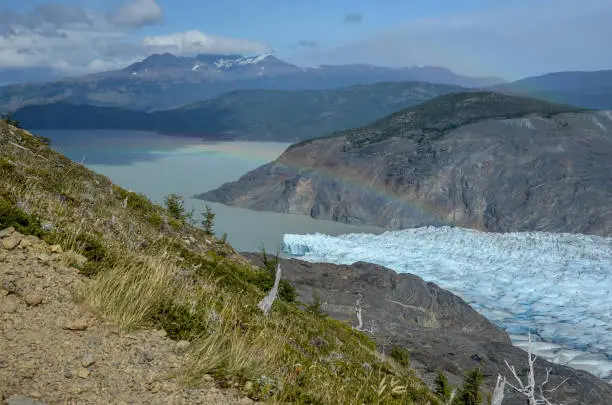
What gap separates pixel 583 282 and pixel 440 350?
22.6m

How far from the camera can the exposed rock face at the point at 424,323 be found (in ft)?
69.0

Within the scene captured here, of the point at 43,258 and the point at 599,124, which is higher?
the point at 43,258

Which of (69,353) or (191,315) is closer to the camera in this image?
(69,353)

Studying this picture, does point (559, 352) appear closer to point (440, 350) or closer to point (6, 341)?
point (440, 350)

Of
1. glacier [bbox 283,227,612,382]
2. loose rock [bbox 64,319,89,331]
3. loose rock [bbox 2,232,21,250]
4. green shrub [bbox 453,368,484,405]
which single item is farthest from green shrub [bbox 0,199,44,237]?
glacier [bbox 283,227,612,382]

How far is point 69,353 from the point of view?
175 inches

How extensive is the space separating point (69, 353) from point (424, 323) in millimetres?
27726

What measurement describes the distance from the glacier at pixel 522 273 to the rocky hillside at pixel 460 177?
11.6 metres

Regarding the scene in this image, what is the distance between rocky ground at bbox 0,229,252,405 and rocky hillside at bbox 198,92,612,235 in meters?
64.8

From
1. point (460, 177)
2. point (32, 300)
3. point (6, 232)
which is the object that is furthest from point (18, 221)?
point (460, 177)

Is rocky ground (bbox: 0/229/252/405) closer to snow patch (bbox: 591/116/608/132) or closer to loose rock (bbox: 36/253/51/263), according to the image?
loose rock (bbox: 36/253/51/263)

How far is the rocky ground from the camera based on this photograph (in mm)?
4008

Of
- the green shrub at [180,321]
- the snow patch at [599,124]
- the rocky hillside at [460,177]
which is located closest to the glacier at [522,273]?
the rocky hillside at [460,177]

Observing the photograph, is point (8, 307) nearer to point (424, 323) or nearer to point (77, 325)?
point (77, 325)
